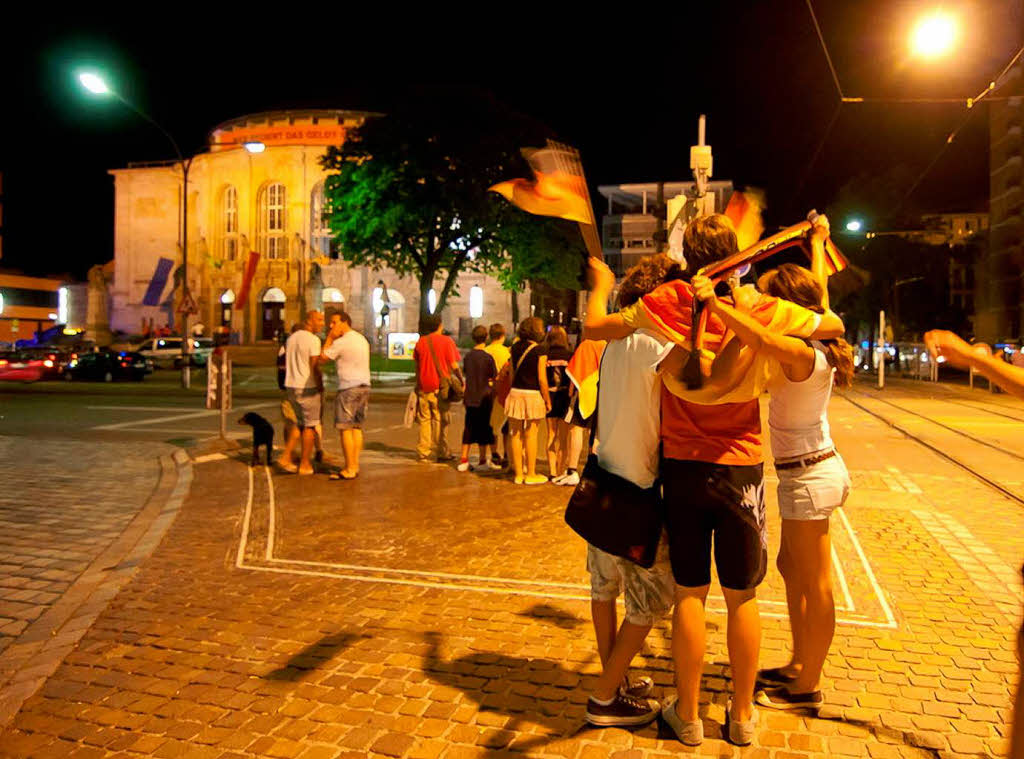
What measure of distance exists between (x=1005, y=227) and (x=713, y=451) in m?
60.0

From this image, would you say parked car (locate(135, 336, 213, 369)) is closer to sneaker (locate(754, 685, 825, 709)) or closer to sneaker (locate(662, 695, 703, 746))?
sneaker (locate(754, 685, 825, 709))

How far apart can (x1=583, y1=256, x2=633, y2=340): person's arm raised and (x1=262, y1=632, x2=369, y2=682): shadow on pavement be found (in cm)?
225

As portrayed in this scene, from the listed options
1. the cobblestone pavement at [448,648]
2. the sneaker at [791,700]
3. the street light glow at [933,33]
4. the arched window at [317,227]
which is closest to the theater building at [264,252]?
the arched window at [317,227]

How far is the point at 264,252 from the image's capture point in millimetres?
61656

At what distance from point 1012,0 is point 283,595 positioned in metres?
22.6

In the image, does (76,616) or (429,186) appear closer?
(76,616)

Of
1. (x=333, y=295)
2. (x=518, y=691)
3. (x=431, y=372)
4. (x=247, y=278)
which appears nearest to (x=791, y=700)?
(x=518, y=691)

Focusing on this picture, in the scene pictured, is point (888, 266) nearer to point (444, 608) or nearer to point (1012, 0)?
point (1012, 0)

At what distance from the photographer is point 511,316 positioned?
58312 millimetres

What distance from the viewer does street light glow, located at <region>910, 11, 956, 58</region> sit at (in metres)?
13.9

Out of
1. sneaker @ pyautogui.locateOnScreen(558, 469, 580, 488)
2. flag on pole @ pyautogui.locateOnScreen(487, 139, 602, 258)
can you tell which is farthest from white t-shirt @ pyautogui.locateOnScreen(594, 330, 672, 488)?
sneaker @ pyautogui.locateOnScreen(558, 469, 580, 488)

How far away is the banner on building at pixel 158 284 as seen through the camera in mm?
63062

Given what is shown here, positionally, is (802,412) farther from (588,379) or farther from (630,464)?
(588,379)

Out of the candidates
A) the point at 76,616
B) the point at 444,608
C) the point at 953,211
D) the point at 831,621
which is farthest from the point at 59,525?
the point at 953,211
